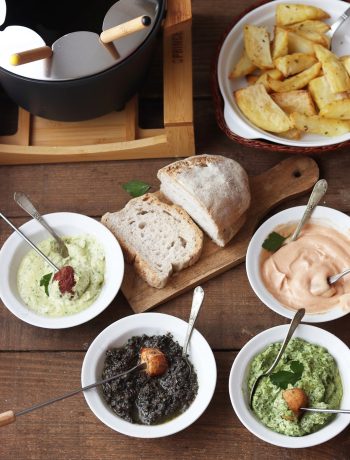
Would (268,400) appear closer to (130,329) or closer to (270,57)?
(130,329)

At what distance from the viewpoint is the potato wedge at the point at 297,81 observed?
237 centimetres

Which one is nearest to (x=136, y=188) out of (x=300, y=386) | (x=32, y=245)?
(x=32, y=245)

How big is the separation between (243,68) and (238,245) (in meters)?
0.62

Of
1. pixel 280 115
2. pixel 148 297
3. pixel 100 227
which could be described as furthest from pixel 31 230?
pixel 280 115

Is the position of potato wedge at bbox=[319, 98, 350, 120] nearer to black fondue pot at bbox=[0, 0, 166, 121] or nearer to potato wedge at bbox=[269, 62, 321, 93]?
potato wedge at bbox=[269, 62, 321, 93]

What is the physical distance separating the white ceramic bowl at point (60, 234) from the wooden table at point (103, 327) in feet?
0.39

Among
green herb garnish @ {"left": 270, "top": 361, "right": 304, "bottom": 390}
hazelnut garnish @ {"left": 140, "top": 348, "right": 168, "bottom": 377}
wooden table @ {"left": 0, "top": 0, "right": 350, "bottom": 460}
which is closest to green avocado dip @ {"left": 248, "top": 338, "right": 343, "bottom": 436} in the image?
green herb garnish @ {"left": 270, "top": 361, "right": 304, "bottom": 390}

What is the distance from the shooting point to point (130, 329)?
2.20 m

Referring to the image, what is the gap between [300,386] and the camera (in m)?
2.09

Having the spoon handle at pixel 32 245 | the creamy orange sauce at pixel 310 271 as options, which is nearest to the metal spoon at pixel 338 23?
the creamy orange sauce at pixel 310 271

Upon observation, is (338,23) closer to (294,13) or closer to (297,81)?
(294,13)

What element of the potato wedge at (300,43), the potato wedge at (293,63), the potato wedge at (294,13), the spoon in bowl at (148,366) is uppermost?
the potato wedge at (294,13)

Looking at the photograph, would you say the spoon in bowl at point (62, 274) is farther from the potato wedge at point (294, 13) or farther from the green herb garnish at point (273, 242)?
the potato wedge at point (294, 13)

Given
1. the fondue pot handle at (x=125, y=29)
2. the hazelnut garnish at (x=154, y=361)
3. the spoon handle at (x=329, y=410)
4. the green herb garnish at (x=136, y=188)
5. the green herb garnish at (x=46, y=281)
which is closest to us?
the fondue pot handle at (x=125, y=29)
